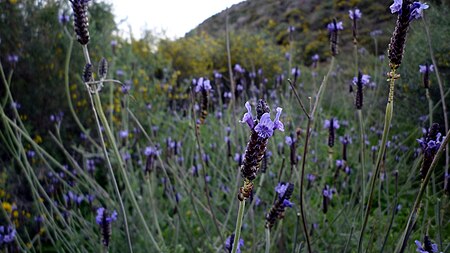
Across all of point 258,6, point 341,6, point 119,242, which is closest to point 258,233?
point 119,242

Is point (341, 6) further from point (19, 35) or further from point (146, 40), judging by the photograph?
point (19, 35)

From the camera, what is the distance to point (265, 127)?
27.4 inches

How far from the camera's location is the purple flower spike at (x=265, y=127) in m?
0.69

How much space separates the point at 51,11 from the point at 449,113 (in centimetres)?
333

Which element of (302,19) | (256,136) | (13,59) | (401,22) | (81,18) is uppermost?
(302,19)

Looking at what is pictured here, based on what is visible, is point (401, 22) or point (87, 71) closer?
point (401, 22)

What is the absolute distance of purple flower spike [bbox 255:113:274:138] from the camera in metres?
0.69

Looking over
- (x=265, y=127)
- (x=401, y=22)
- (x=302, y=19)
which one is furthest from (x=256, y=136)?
(x=302, y=19)

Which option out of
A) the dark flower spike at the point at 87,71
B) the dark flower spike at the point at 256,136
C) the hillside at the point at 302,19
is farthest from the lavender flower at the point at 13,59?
the hillside at the point at 302,19

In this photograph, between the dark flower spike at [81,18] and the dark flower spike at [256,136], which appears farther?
the dark flower spike at [81,18]

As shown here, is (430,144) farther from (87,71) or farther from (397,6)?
(87,71)

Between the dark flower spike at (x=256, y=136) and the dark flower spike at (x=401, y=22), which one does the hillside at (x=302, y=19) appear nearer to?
the dark flower spike at (x=401, y=22)

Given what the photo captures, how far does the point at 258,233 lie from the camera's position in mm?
2234

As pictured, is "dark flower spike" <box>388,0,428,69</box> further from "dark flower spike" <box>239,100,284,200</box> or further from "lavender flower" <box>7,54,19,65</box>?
"lavender flower" <box>7,54,19,65</box>
